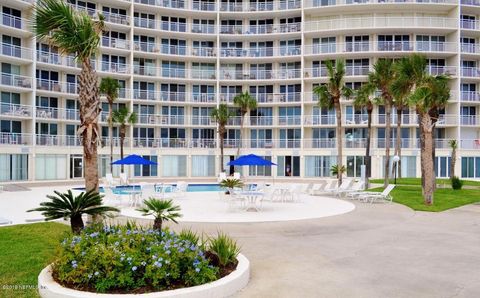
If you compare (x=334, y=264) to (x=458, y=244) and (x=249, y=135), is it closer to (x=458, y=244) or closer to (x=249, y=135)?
(x=458, y=244)

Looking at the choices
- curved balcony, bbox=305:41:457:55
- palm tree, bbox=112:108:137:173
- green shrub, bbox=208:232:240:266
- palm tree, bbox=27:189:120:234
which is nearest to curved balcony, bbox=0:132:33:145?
palm tree, bbox=112:108:137:173

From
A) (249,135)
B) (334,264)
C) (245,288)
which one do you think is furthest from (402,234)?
(249,135)

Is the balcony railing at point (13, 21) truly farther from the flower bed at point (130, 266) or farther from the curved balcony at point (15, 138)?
the flower bed at point (130, 266)

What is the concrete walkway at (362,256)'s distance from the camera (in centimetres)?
743

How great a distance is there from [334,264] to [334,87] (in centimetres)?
2208

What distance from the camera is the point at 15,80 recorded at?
38062 millimetres

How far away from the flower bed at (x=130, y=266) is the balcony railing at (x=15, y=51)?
3544cm

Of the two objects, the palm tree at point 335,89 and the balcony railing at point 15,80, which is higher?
the balcony railing at point 15,80

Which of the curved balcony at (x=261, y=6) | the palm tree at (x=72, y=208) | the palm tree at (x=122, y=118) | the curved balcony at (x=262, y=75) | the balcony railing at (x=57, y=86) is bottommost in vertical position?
the palm tree at (x=72, y=208)

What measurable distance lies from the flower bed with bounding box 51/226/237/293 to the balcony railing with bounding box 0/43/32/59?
3544 centimetres

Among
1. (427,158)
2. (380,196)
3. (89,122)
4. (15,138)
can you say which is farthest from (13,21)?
(427,158)

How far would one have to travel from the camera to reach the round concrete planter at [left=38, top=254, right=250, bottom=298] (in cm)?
641

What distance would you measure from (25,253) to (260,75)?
133 feet

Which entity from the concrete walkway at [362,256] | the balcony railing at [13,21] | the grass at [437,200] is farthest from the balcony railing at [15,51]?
the grass at [437,200]
